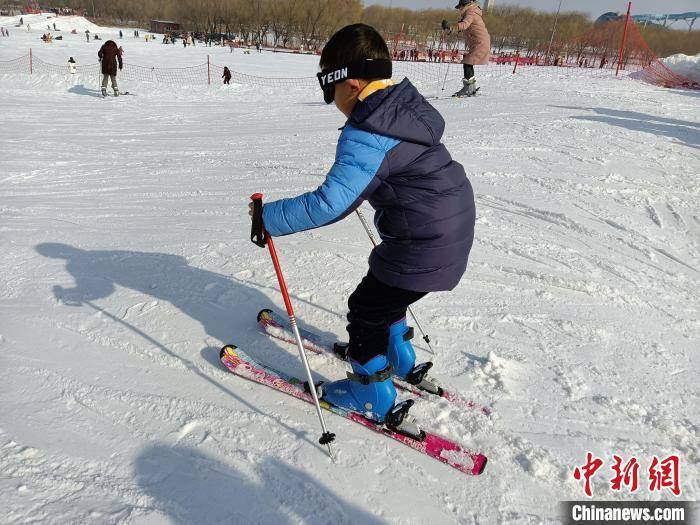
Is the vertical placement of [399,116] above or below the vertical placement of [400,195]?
above

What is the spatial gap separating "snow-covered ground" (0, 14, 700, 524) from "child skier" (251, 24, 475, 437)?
1.67ft

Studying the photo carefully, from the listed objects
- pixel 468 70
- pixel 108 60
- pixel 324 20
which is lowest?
pixel 108 60

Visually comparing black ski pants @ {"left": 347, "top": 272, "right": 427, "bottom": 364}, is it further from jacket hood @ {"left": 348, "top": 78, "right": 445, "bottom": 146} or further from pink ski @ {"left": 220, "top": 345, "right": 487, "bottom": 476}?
jacket hood @ {"left": 348, "top": 78, "right": 445, "bottom": 146}

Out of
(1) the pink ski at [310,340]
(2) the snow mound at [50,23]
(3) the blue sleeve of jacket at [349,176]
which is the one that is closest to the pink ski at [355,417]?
(1) the pink ski at [310,340]

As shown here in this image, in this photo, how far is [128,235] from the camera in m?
4.55

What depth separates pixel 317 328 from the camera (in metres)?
3.16

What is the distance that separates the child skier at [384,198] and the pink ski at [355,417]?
8cm

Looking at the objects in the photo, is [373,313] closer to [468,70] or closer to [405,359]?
[405,359]

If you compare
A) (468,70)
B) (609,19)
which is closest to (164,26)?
(609,19)

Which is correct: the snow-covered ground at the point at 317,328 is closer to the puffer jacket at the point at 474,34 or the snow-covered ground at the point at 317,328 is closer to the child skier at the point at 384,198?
the child skier at the point at 384,198

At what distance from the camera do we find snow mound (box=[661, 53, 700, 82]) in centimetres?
1694

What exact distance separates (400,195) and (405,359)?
1029mm

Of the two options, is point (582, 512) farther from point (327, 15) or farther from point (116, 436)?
point (327, 15)

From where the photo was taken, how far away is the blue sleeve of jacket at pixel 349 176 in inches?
69.2
